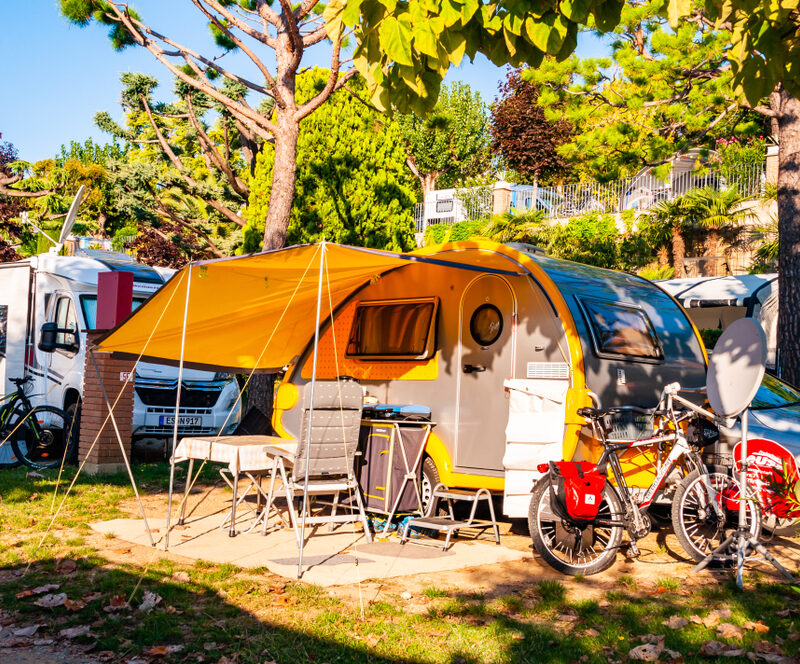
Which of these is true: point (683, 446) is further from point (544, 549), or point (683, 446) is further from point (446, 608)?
point (446, 608)

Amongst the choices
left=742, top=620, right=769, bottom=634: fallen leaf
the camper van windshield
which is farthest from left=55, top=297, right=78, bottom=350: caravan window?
left=742, top=620, right=769, bottom=634: fallen leaf

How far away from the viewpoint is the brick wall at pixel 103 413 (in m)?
9.54

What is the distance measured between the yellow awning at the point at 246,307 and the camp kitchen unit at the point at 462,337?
0.02m

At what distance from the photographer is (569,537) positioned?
6133mm

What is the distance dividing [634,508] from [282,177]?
6675mm

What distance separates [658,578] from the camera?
233 inches

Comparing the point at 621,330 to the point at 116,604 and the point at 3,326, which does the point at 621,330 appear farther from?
the point at 3,326

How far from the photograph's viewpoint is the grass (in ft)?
14.1

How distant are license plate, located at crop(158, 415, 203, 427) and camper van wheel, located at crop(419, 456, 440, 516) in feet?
16.0

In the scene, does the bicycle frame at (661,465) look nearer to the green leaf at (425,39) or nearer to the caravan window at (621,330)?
the caravan window at (621,330)

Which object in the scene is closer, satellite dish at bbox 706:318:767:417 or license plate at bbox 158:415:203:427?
satellite dish at bbox 706:318:767:417

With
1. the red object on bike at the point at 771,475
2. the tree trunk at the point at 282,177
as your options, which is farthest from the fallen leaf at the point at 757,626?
the tree trunk at the point at 282,177

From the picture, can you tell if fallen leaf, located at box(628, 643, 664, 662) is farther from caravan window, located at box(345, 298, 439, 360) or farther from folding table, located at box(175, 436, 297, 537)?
caravan window, located at box(345, 298, 439, 360)

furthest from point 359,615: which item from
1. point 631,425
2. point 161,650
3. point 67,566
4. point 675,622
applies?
point 631,425
